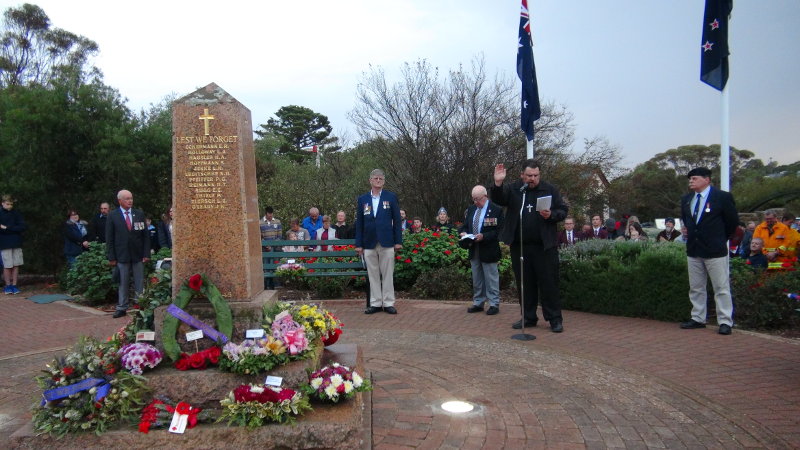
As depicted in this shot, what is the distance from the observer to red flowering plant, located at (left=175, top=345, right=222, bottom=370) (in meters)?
4.00

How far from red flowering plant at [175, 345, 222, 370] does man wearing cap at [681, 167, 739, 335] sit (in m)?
5.81

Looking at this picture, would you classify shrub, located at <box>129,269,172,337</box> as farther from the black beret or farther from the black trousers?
the black beret

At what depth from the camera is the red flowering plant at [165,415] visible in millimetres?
3596

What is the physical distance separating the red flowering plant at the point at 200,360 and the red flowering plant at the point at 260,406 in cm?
42

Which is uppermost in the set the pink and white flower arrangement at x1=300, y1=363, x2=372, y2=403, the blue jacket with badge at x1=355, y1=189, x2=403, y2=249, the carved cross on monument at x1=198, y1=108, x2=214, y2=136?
the carved cross on monument at x1=198, y1=108, x2=214, y2=136

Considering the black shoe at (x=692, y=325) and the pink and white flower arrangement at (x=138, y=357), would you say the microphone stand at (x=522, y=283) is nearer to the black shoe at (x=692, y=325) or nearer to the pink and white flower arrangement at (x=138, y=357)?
the black shoe at (x=692, y=325)

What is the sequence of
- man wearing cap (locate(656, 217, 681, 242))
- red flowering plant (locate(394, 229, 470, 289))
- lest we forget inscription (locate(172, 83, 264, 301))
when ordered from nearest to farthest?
lest we forget inscription (locate(172, 83, 264, 301)) → red flowering plant (locate(394, 229, 470, 289)) → man wearing cap (locate(656, 217, 681, 242))

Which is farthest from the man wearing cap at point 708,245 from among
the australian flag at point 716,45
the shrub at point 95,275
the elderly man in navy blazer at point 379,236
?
the shrub at point 95,275

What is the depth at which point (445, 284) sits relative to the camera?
9.77 metres

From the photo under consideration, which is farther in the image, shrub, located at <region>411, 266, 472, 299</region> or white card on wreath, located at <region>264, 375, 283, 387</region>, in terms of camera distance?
shrub, located at <region>411, 266, 472, 299</region>

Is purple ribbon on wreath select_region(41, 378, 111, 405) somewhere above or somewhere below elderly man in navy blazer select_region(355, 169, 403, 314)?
below

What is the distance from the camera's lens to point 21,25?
33.1 meters

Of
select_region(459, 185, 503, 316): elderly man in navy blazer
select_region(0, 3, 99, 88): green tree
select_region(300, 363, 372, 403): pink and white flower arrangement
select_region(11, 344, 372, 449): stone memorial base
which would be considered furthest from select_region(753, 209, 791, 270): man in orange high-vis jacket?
select_region(0, 3, 99, 88): green tree

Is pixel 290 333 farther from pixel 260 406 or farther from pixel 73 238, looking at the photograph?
pixel 73 238
